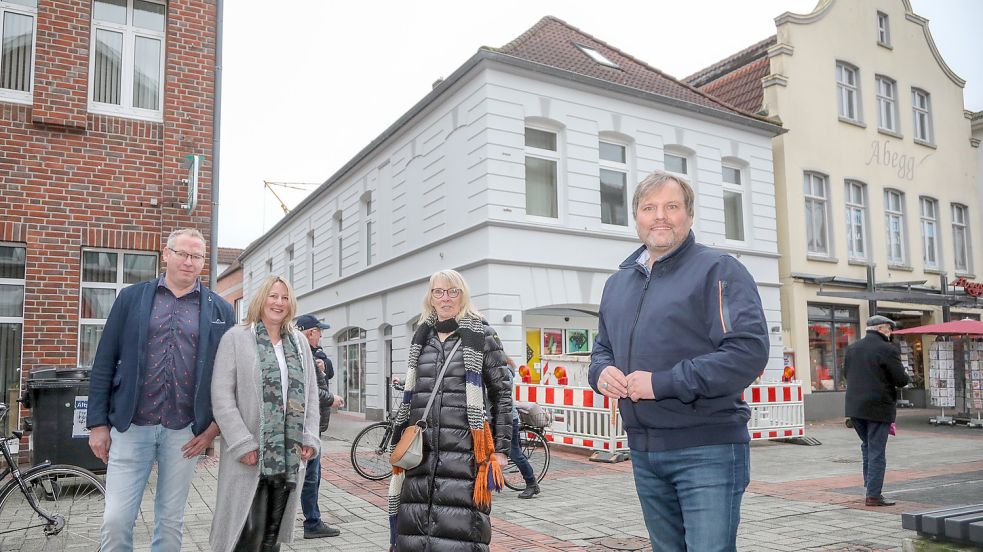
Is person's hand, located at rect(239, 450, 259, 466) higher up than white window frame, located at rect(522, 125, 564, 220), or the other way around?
white window frame, located at rect(522, 125, 564, 220)

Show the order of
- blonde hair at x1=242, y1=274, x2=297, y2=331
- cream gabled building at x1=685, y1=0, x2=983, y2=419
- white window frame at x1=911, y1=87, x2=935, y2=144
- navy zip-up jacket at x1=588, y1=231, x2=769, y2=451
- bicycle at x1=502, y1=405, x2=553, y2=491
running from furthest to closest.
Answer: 1. white window frame at x1=911, y1=87, x2=935, y2=144
2. cream gabled building at x1=685, y1=0, x2=983, y2=419
3. bicycle at x1=502, y1=405, x2=553, y2=491
4. blonde hair at x1=242, y1=274, x2=297, y2=331
5. navy zip-up jacket at x1=588, y1=231, x2=769, y2=451

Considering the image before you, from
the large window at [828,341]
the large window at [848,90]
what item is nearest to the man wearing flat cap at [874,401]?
Answer: the large window at [828,341]

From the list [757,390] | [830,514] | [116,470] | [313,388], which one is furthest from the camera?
[757,390]

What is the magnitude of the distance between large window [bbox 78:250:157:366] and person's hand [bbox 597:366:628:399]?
347 inches

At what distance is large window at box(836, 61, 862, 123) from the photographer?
21.0m

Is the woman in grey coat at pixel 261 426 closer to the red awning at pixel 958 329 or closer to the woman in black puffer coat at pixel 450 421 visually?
the woman in black puffer coat at pixel 450 421

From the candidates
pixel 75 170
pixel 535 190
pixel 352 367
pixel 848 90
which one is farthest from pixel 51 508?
pixel 848 90

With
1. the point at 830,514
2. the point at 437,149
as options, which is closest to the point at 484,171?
the point at 437,149

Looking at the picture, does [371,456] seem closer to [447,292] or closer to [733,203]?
[447,292]

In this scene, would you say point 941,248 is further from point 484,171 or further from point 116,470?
point 116,470

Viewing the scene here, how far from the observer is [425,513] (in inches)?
162

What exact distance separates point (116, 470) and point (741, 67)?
72.8ft

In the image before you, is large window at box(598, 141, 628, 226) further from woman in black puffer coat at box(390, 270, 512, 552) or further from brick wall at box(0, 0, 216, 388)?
woman in black puffer coat at box(390, 270, 512, 552)

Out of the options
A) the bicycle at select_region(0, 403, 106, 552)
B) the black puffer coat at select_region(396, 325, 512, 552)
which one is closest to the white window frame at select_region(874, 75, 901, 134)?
the black puffer coat at select_region(396, 325, 512, 552)
